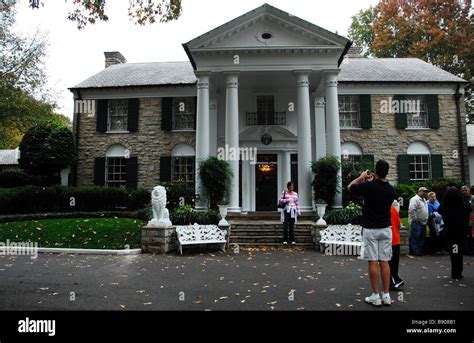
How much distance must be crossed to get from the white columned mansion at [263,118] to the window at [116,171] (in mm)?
52

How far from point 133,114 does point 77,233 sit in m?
8.13

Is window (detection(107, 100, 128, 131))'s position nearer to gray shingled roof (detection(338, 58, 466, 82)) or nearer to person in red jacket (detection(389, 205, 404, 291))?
gray shingled roof (detection(338, 58, 466, 82))

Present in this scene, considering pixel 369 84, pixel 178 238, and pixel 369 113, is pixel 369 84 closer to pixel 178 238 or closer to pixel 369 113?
pixel 369 113

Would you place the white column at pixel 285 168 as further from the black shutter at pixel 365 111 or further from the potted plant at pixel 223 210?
the black shutter at pixel 365 111

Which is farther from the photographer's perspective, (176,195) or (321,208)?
(176,195)

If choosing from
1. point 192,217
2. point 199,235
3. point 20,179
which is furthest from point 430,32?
point 20,179

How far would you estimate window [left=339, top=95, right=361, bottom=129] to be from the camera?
58.4 feet

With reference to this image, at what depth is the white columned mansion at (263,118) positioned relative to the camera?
14164 millimetres

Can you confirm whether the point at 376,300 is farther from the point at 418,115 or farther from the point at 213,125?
the point at 418,115

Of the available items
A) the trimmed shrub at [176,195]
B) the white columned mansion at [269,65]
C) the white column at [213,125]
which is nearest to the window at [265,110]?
the white columned mansion at [269,65]

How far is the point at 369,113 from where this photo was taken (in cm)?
1750

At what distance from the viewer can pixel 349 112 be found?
58.6ft
